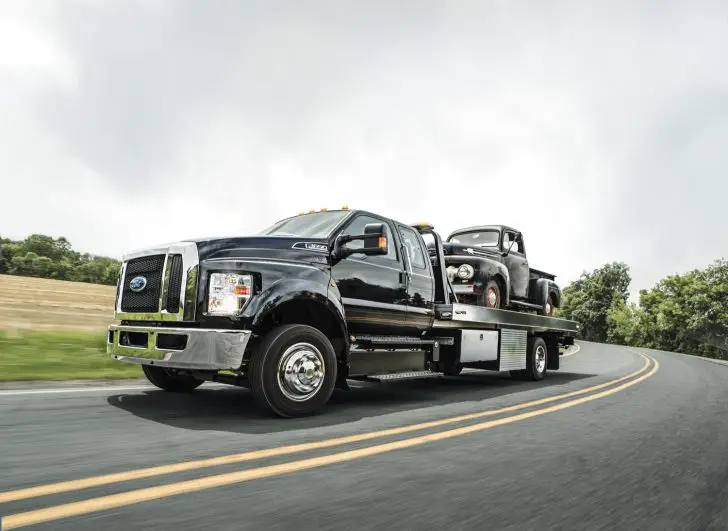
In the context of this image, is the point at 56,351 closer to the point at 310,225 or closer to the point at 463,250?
the point at 310,225

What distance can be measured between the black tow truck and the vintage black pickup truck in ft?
5.73

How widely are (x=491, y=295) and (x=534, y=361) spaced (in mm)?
1479

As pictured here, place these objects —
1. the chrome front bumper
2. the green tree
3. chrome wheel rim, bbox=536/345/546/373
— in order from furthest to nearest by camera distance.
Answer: the green tree, chrome wheel rim, bbox=536/345/546/373, the chrome front bumper

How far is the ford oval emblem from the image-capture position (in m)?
5.63

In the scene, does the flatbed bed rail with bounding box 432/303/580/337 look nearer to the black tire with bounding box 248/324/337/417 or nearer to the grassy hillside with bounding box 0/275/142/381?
the black tire with bounding box 248/324/337/417

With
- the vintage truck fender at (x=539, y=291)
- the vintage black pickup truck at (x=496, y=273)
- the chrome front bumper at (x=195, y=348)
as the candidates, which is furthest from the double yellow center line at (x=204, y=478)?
the vintage truck fender at (x=539, y=291)

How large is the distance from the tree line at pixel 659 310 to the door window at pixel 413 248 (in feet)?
232

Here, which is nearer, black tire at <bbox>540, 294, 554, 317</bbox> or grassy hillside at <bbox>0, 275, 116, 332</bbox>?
black tire at <bbox>540, 294, 554, 317</bbox>

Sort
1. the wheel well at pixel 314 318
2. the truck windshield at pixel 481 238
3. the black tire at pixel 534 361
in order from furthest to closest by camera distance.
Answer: the truck windshield at pixel 481 238 < the black tire at pixel 534 361 < the wheel well at pixel 314 318

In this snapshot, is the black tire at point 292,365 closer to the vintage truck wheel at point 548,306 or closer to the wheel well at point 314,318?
the wheel well at point 314,318

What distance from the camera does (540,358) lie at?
11195mm

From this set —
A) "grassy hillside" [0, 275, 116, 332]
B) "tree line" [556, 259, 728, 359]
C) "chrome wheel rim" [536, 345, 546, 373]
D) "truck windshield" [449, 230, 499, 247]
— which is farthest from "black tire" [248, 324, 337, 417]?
"tree line" [556, 259, 728, 359]

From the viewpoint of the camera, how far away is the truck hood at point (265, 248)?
529cm

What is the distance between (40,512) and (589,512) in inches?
102
